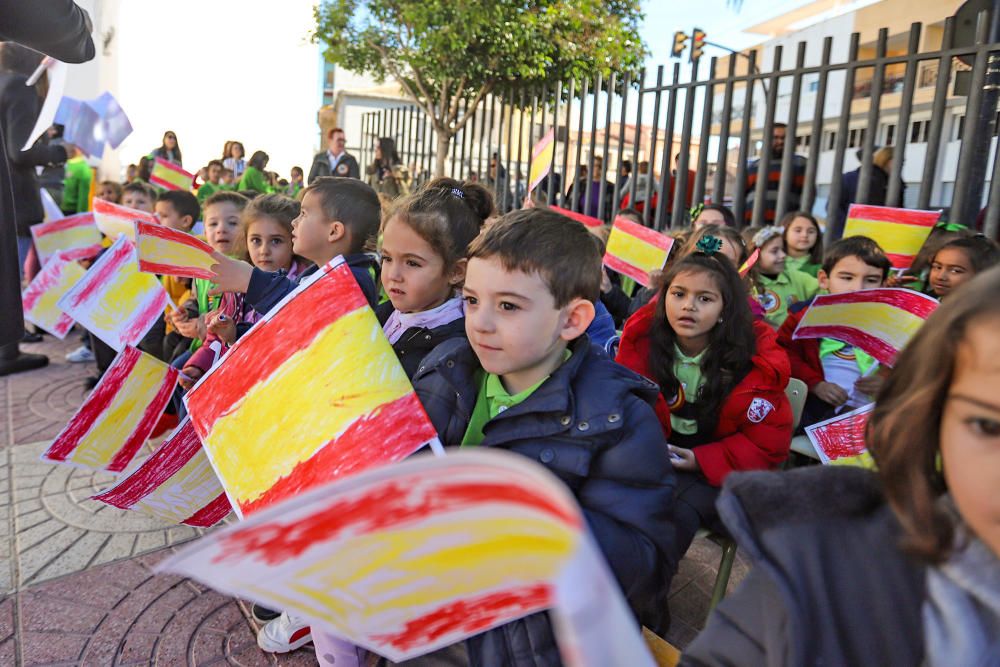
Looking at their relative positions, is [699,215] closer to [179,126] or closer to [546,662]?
[546,662]

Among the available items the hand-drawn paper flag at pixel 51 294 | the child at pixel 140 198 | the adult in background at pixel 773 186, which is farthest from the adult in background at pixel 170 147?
the adult in background at pixel 773 186

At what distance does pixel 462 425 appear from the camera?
1567 millimetres

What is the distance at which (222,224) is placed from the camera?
3504mm

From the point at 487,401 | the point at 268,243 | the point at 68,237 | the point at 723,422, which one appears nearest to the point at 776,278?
the point at 723,422

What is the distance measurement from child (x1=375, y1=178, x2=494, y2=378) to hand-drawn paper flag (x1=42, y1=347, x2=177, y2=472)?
723 millimetres

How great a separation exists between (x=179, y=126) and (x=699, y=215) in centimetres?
1956

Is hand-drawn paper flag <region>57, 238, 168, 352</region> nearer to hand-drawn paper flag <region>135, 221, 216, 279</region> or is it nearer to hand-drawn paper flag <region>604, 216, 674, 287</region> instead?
hand-drawn paper flag <region>135, 221, 216, 279</region>

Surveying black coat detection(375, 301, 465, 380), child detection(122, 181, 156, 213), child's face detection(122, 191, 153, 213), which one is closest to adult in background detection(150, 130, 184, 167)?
child detection(122, 181, 156, 213)

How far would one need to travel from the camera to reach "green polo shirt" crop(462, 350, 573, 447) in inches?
60.7

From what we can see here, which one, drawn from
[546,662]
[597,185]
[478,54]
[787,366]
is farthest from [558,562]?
[478,54]

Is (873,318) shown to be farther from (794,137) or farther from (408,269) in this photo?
(794,137)

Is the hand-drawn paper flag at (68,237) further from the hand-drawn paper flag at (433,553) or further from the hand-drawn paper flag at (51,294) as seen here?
the hand-drawn paper flag at (433,553)

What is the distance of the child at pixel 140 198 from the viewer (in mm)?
5109

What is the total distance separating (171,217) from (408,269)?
2925 mm
